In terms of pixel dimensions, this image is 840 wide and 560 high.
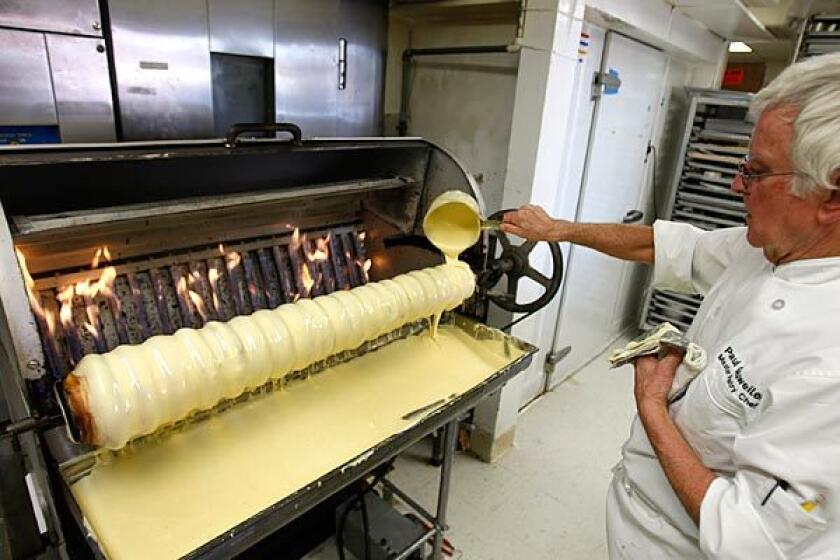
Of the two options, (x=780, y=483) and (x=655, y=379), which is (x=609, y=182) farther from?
(x=780, y=483)

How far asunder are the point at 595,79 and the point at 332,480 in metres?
2.24

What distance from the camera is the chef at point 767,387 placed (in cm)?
82

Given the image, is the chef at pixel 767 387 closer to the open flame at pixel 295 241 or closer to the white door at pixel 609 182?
the open flame at pixel 295 241

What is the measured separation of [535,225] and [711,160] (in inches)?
101

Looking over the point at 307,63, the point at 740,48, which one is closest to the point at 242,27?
the point at 307,63

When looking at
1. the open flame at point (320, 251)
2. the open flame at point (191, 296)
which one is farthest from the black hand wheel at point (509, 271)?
the open flame at point (191, 296)

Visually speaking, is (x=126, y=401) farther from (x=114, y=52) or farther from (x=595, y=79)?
(x=595, y=79)

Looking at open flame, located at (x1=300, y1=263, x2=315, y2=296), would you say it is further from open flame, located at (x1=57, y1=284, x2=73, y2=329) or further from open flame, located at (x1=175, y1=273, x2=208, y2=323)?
open flame, located at (x1=57, y1=284, x2=73, y2=329)

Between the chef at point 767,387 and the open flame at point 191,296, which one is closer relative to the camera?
the chef at point 767,387

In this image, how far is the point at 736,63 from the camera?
19.9 ft

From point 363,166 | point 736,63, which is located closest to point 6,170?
point 363,166

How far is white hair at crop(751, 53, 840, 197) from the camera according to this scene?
830 mm

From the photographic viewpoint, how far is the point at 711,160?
354 cm

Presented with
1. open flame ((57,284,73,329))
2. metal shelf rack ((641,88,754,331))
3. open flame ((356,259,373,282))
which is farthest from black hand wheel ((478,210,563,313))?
metal shelf rack ((641,88,754,331))
